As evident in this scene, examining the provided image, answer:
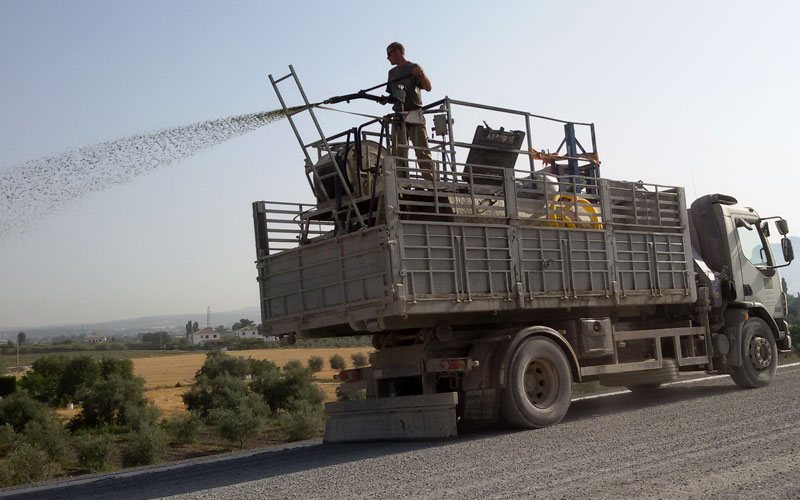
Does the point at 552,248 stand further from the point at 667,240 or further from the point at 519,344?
the point at 667,240

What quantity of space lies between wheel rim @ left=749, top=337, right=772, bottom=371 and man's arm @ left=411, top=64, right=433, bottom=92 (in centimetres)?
713

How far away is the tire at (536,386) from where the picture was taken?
10.2 metres

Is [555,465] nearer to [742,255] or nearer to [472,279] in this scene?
[472,279]

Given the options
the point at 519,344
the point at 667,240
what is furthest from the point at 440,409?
the point at 667,240

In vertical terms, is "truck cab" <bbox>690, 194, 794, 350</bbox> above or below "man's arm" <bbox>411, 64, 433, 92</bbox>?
below

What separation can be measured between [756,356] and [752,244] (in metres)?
2.14

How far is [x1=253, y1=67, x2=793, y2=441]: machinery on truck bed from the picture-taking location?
32.3 feet

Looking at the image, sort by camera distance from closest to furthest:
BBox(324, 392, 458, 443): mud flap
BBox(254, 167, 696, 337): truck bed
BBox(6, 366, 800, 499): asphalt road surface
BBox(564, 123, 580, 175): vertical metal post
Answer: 1. BBox(6, 366, 800, 499): asphalt road surface
2. BBox(254, 167, 696, 337): truck bed
3. BBox(324, 392, 458, 443): mud flap
4. BBox(564, 123, 580, 175): vertical metal post

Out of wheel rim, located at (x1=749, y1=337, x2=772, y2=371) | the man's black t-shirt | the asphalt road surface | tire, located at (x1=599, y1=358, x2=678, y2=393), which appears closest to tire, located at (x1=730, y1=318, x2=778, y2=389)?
wheel rim, located at (x1=749, y1=337, x2=772, y2=371)

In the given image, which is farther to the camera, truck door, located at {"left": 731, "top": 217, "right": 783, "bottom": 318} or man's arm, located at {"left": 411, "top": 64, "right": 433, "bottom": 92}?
truck door, located at {"left": 731, "top": 217, "right": 783, "bottom": 318}

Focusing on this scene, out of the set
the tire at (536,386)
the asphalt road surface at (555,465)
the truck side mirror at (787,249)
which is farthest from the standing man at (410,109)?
the truck side mirror at (787,249)

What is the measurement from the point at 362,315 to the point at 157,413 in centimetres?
1880

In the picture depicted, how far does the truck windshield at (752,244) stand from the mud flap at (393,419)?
7.40 metres

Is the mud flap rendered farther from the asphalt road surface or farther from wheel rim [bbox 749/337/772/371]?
wheel rim [bbox 749/337/772/371]
